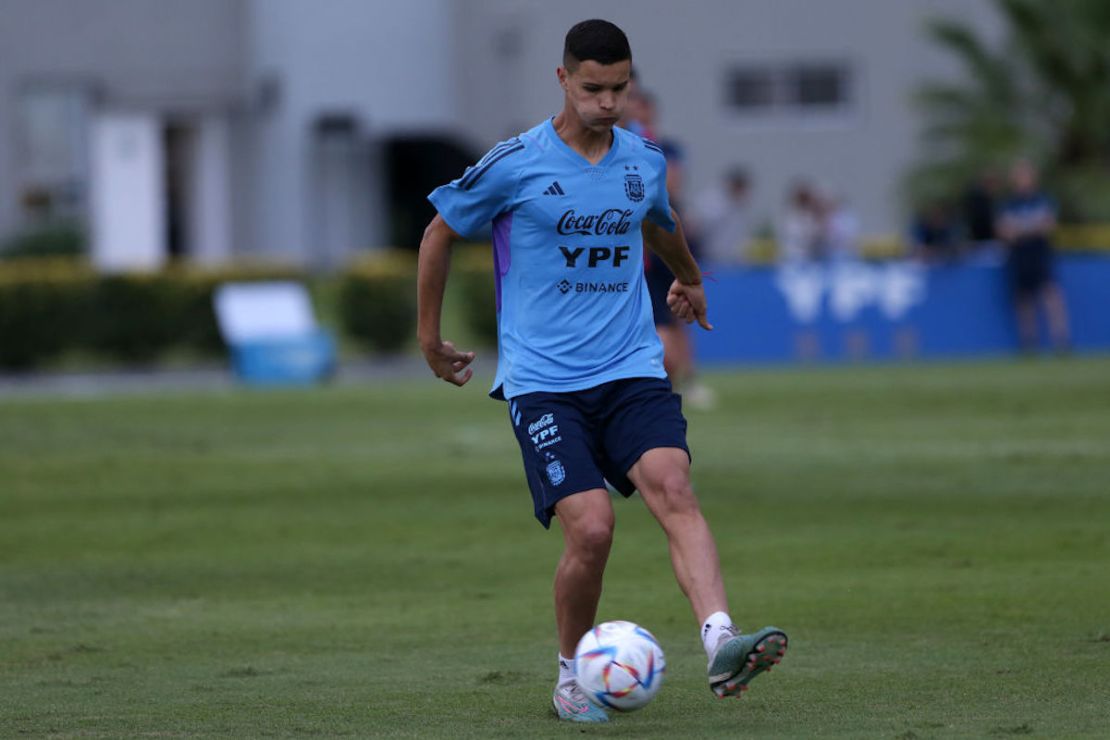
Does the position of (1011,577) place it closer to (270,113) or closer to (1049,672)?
(1049,672)

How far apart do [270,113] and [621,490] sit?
105 ft

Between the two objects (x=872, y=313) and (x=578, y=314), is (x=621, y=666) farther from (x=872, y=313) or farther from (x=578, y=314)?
(x=872, y=313)

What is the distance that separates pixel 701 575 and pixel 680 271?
135 cm

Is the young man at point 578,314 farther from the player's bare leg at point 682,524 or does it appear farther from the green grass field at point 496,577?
the green grass field at point 496,577

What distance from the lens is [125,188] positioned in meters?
37.0

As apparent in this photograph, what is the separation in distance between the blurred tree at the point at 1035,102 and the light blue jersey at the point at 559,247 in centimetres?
2664

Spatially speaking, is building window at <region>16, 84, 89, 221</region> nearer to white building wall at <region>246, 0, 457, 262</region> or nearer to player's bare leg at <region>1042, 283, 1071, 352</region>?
white building wall at <region>246, 0, 457, 262</region>

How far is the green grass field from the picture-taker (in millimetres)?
6715

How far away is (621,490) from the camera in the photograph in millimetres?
6723

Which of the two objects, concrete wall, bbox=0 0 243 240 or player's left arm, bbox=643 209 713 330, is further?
concrete wall, bbox=0 0 243 240

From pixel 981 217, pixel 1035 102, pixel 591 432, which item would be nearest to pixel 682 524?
pixel 591 432

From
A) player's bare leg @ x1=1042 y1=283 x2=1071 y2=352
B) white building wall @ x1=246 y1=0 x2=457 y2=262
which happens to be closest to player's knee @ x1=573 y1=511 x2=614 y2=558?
player's bare leg @ x1=1042 y1=283 x2=1071 y2=352

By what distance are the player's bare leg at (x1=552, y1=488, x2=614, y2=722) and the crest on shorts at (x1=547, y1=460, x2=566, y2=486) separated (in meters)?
0.07

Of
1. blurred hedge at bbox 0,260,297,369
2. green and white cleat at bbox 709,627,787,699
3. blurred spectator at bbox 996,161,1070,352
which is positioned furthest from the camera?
blurred hedge at bbox 0,260,297,369
